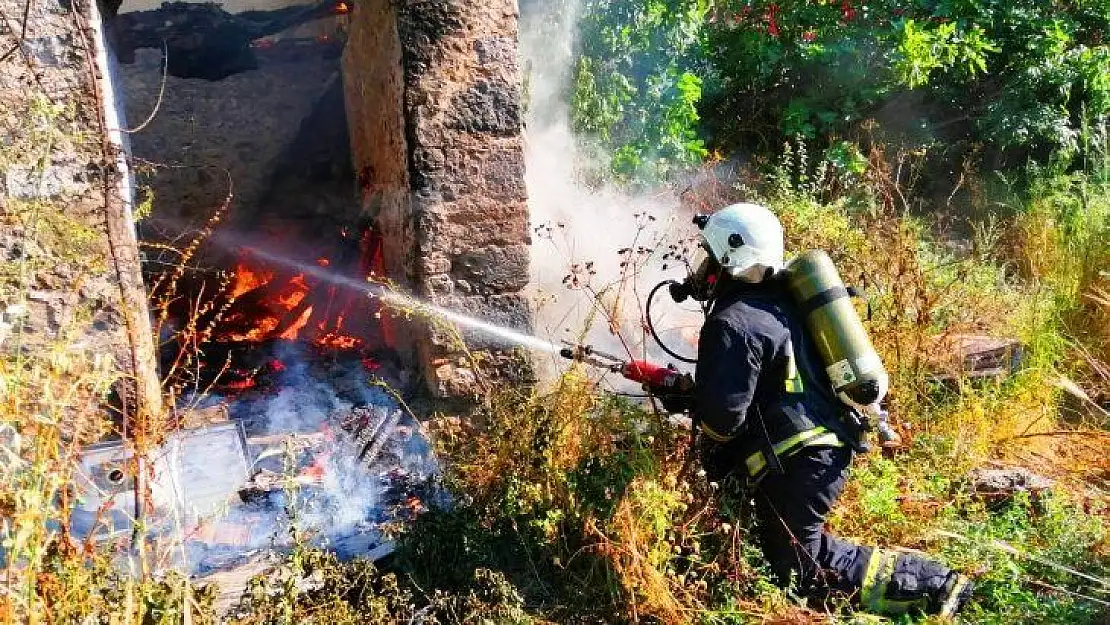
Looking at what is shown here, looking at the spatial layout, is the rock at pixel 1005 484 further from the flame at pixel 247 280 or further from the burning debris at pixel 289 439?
the flame at pixel 247 280

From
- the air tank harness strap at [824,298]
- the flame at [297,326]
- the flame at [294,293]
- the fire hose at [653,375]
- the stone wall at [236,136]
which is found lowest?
the flame at [297,326]

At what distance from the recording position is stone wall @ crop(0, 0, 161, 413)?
366 centimetres

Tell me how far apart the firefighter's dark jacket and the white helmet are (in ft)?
0.30

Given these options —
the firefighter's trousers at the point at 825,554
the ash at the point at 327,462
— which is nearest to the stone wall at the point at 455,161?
the ash at the point at 327,462

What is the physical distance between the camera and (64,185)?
3912 millimetres

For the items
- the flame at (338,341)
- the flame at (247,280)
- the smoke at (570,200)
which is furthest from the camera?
the smoke at (570,200)

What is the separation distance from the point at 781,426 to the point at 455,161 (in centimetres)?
213

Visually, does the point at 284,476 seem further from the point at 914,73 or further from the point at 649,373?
the point at 914,73

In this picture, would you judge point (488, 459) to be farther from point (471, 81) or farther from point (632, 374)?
point (471, 81)

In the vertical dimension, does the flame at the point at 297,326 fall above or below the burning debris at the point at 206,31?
below

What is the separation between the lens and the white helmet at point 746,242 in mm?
3631

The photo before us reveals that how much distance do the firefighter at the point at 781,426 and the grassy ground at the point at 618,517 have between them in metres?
0.16

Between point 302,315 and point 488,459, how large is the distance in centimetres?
259

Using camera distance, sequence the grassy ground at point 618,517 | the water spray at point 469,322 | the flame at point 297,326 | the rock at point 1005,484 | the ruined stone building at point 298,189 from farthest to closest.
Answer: the flame at point 297,326 < the water spray at point 469,322 < the rock at point 1005,484 < the ruined stone building at point 298,189 < the grassy ground at point 618,517
